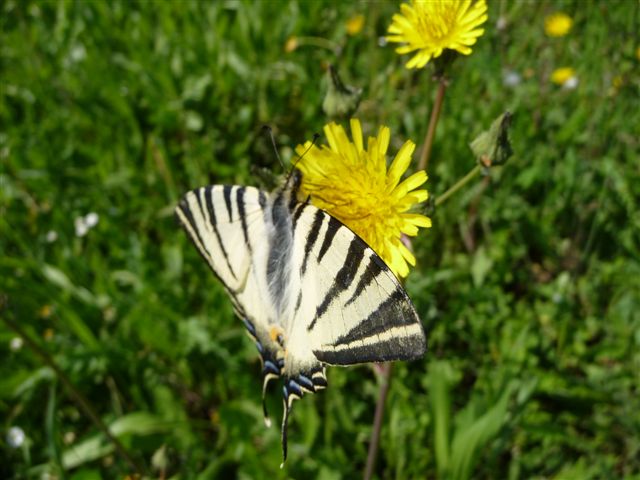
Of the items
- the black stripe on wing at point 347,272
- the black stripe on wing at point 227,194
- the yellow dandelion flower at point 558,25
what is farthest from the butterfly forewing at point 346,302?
the yellow dandelion flower at point 558,25

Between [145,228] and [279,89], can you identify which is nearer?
[145,228]

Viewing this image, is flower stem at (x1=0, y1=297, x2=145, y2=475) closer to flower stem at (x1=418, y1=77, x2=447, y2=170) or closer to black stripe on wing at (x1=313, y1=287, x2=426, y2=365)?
black stripe on wing at (x1=313, y1=287, x2=426, y2=365)

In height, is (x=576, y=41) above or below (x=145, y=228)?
above

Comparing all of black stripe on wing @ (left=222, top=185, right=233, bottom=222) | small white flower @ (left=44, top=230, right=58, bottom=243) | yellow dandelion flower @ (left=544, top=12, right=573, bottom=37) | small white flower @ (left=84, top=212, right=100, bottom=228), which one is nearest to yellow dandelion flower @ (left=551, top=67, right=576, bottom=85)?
yellow dandelion flower @ (left=544, top=12, right=573, bottom=37)

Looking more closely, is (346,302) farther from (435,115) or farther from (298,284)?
(435,115)

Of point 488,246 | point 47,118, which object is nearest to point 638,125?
point 488,246

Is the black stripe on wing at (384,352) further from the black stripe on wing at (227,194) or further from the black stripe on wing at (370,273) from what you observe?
the black stripe on wing at (227,194)

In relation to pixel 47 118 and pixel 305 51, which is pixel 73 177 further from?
pixel 305 51
